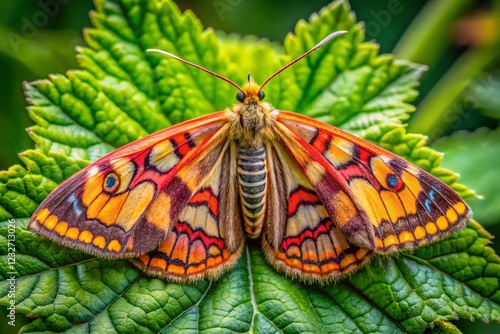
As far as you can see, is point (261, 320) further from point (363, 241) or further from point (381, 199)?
point (381, 199)

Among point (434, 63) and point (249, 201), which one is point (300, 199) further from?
point (434, 63)

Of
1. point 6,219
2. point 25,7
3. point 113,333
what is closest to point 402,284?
point 113,333

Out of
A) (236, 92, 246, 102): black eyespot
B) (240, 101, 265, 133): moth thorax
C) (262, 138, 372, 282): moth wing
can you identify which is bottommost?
(262, 138, 372, 282): moth wing

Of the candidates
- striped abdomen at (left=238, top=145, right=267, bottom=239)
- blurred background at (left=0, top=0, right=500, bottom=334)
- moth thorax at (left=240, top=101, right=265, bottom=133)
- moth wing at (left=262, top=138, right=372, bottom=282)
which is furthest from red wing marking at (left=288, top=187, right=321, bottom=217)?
blurred background at (left=0, top=0, right=500, bottom=334)

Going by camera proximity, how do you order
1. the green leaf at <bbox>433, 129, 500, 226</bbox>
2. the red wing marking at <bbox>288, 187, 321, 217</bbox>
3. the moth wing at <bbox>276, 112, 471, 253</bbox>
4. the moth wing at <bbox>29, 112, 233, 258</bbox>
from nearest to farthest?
the moth wing at <bbox>29, 112, 233, 258</bbox>, the moth wing at <bbox>276, 112, 471, 253</bbox>, the red wing marking at <bbox>288, 187, 321, 217</bbox>, the green leaf at <bbox>433, 129, 500, 226</bbox>

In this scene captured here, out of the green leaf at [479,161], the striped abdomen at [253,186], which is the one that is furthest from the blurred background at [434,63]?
the striped abdomen at [253,186]

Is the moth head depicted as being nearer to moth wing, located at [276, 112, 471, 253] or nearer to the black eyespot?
the black eyespot

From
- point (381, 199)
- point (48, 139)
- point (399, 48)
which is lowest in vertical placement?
point (381, 199)
